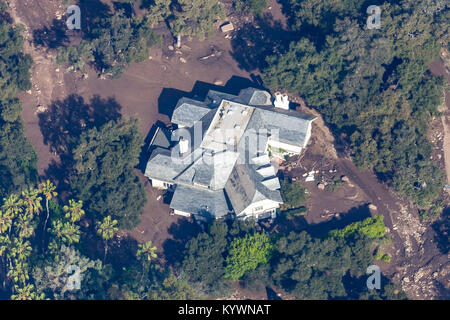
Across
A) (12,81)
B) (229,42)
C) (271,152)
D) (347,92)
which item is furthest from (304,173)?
(12,81)

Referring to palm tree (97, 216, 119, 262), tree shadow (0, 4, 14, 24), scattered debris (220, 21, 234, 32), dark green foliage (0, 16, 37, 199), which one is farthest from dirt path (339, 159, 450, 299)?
tree shadow (0, 4, 14, 24)

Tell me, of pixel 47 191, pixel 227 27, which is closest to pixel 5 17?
pixel 47 191

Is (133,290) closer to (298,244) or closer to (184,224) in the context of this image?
(184,224)

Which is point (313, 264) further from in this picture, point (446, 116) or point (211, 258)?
point (446, 116)

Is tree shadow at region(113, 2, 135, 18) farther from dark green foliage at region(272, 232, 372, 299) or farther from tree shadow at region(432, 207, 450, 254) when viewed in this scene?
tree shadow at region(432, 207, 450, 254)

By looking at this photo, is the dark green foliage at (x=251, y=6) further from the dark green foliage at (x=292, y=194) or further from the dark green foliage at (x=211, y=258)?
the dark green foliage at (x=211, y=258)

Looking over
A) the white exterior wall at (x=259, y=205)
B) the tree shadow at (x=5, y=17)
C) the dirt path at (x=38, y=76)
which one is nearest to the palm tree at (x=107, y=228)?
the dirt path at (x=38, y=76)
